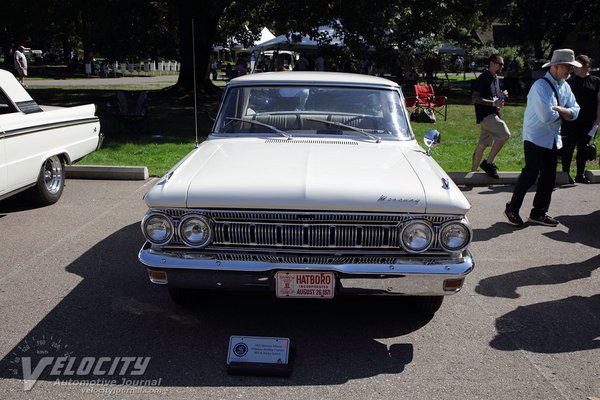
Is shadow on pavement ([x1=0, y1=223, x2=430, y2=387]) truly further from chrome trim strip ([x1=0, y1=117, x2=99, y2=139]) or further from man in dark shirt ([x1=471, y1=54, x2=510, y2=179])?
man in dark shirt ([x1=471, y1=54, x2=510, y2=179])

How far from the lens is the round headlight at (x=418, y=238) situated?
410 cm

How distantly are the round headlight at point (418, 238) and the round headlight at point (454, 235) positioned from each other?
0.30ft

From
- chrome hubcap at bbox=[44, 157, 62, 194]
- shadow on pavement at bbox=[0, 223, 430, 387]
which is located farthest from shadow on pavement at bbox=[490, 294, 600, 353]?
chrome hubcap at bbox=[44, 157, 62, 194]

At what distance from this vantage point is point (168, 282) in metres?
4.16

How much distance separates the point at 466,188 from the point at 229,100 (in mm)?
4793

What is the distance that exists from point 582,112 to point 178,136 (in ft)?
26.3

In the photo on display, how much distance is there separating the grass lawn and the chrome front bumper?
296 centimetres

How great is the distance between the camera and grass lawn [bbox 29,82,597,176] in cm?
1085

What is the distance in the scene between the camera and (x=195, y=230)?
Result: 413 centimetres

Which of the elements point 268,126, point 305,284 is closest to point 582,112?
point 268,126

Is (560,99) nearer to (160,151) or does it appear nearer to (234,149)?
(234,149)

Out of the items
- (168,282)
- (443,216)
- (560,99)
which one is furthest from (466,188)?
(168,282)

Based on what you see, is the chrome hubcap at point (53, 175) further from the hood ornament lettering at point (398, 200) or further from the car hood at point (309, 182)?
the hood ornament lettering at point (398, 200)

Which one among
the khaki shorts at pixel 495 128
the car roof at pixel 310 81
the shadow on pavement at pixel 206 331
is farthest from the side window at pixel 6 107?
the khaki shorts at pixel 495 128
